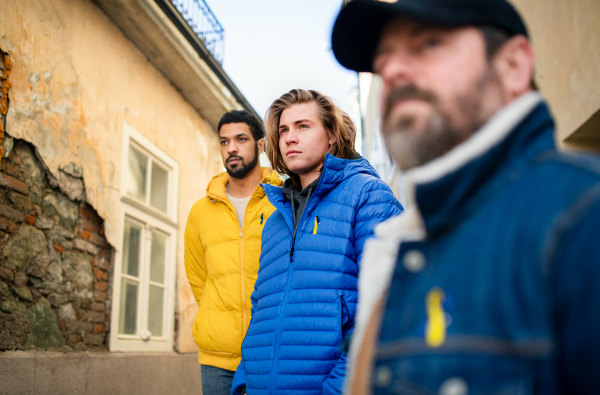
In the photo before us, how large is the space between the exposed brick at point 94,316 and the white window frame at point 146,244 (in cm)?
12

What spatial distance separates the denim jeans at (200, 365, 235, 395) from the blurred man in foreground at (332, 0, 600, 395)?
2.11 m

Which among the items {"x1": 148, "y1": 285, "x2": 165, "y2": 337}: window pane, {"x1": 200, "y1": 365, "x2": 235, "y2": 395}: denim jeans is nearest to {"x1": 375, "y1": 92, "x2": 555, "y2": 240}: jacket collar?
{"x1": 200, "y1": 365, "x2": 235, "y2": 395}: denim jeans

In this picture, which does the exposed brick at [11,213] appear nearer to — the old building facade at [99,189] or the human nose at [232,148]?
the old building facade at [99,189]

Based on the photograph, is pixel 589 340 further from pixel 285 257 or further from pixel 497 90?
pixel 285 257

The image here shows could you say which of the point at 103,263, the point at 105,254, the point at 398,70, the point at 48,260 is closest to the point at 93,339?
the point at 103,263

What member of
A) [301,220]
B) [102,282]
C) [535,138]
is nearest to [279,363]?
[301,220]

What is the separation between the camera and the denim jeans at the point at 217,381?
2.98 m

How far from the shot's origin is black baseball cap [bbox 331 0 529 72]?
0.92 m

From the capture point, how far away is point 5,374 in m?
3.50

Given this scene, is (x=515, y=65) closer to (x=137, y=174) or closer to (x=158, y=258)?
(x=137, y=174)

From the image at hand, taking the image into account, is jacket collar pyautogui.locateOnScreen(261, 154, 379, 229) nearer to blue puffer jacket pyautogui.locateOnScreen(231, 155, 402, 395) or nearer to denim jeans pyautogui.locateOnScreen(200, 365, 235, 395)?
blue puffer jacket pyautogui.locateOnScreen(231, 155, 402, 395)

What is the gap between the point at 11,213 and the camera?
12.8 ft

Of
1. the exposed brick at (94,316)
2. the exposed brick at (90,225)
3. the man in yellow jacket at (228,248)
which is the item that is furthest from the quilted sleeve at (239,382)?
the exposed brick at (90,225)

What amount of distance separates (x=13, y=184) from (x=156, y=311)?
2.98 metres
